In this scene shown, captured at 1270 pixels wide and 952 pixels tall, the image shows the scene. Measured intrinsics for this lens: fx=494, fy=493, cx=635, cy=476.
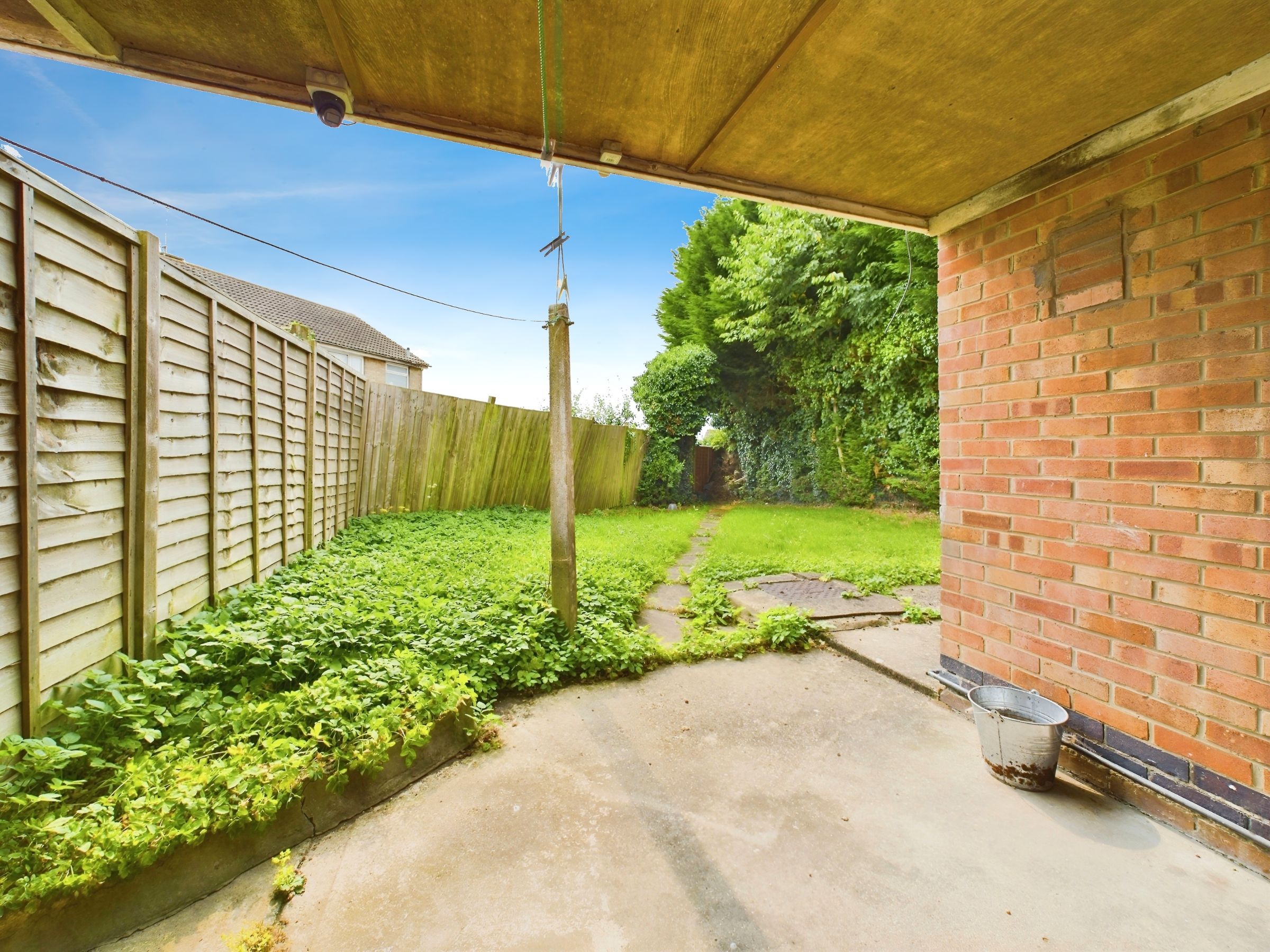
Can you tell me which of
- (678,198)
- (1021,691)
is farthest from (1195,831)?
(678,198)

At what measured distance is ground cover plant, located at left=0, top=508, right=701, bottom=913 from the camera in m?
1.34

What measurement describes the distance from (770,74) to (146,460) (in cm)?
280

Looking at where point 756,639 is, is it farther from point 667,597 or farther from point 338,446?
point 338,446

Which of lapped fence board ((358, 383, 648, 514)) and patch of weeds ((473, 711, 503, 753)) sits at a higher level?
lapped fence board ((358, 383, 648, 514))

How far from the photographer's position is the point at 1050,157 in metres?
2.03

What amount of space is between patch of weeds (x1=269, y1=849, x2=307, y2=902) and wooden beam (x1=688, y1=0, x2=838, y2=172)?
9.27 ft

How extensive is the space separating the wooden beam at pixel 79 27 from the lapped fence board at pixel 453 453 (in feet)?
15.1

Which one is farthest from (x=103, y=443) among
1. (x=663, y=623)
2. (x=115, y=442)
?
(x=663, y=623)

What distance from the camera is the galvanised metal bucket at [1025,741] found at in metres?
1.85

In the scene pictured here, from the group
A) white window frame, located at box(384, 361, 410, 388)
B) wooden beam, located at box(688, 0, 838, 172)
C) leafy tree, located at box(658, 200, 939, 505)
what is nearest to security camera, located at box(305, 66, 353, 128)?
wooden beam, located at box(688, 0, 838, 172)

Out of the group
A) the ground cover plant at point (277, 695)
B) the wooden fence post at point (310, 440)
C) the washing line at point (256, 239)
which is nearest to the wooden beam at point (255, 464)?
the ground cover plant at point (277, 695)

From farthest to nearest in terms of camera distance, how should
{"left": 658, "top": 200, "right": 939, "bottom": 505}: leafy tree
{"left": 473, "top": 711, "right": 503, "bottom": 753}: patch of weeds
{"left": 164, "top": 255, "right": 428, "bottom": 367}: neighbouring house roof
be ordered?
1. {"left": 164, "top": 255, "right": 428, "bottom": 367}: neighbouring house roof
2. {"left": 658, "top": 200, "right": 939, "bottom": 505}: leafy tree
3. {"left": 473, "top": 711, "right": 503, "bottom": 753}: patch of weeds

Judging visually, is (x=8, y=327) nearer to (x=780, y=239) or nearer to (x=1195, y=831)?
(x=1195, y=831)

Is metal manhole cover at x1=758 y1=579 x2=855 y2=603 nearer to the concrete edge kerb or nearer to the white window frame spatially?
the concrete edge kerb
